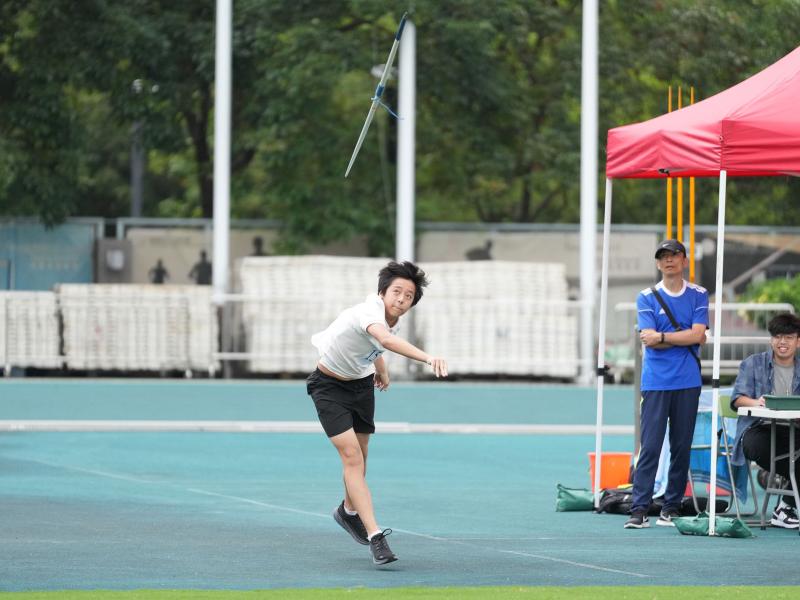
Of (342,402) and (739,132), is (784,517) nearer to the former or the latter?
(739,132)

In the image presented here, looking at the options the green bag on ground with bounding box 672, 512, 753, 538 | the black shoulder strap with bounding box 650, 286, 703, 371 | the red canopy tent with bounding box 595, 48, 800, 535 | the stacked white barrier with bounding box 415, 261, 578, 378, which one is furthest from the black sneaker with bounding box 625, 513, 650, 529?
the stacked white barrier with bounding box 415, 261, 578, 378

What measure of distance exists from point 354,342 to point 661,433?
2.98 m

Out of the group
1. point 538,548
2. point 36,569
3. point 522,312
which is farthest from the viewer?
point 522,312

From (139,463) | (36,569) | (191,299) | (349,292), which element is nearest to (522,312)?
(349,292)

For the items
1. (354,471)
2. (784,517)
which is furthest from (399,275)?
(784,517)

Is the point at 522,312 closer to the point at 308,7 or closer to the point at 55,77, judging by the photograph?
the point at 308,7

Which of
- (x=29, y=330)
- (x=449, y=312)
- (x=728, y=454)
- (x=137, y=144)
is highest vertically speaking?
(x=137, y=144)

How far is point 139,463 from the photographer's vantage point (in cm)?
1586

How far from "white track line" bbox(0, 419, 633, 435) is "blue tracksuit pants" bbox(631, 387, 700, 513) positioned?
747 centimetres

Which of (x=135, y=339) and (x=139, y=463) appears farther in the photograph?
(x=135, y=339)

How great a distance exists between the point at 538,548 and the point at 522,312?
15.9 m

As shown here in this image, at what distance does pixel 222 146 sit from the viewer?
1036 inches

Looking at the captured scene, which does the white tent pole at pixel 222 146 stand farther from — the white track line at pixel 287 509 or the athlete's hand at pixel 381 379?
the athlete's hand at pixel 381 379

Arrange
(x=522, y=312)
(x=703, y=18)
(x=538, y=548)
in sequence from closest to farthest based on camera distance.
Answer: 1. (x=538, y=548)
2. (x=522, y=312)
3. (x=703, y=18)
